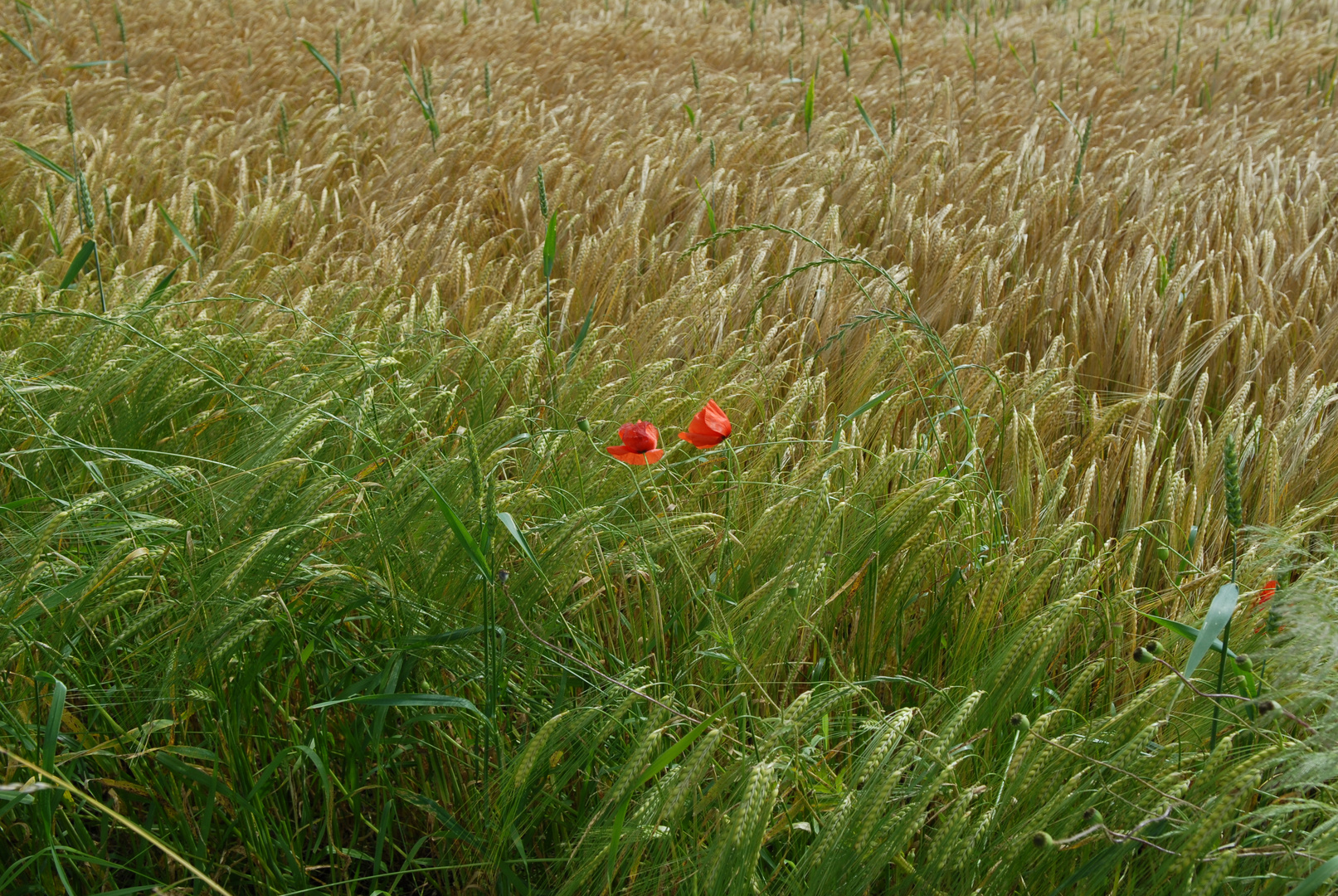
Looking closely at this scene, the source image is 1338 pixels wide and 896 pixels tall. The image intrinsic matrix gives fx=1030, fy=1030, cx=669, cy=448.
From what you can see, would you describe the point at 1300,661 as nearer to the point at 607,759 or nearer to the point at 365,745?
the point at 607,759

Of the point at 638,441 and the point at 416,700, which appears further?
the point at 638,441

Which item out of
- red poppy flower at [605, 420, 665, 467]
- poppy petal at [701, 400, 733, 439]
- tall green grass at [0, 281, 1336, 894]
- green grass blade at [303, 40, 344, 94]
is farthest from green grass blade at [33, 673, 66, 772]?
green grass blade at [303, 40, 344, 94]

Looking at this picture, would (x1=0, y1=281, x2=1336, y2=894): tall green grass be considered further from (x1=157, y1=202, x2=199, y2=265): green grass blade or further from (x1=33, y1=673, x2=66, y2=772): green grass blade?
(x1=157, y1=202, x2=199, y2=265): green grass blade

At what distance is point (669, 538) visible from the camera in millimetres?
959

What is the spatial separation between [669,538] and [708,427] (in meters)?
0.28

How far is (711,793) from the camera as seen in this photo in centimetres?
81

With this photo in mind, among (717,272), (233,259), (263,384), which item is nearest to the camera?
(263,384)

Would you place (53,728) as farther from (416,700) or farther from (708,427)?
(708,427)

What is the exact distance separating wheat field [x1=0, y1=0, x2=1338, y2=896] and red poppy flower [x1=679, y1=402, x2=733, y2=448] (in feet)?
0.12

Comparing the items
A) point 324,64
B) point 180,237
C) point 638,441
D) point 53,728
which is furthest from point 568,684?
point 324,64

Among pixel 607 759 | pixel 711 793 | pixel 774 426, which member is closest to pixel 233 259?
pixel 774 426

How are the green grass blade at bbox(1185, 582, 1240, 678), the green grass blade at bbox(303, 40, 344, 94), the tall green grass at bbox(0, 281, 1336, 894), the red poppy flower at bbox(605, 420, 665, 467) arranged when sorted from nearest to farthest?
the green grass blade at bbox(1185, 582, 1240, 678), the tall green grass at bbox(0, 281, 1336, 894), the red poppy flower at bbox(605, 420, 665, 467), the green grass blade at bbox(303, 40, 344, 94)

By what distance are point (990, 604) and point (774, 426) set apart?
17.8 inches

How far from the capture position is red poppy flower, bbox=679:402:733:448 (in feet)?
3.95
